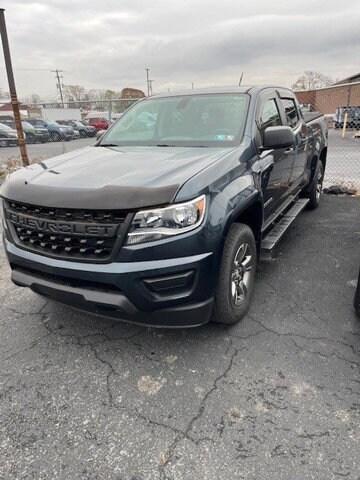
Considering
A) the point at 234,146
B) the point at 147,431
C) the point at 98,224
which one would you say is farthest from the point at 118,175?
the point at 147,431

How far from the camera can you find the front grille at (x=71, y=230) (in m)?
2.17

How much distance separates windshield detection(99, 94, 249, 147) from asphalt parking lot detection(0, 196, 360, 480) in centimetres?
148

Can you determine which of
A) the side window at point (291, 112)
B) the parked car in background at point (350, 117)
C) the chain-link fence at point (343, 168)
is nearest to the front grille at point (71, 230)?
the side window at point (291, 112)

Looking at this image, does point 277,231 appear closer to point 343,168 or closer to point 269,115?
point 269,115

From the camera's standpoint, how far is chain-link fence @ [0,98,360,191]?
→ 9.84m

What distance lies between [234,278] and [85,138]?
27637 mm

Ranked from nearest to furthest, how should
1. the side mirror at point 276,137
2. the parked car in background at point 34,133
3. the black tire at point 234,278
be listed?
the black tire at point 234,278
the side mirror at point 276,137
the parked car in background at point 34,133

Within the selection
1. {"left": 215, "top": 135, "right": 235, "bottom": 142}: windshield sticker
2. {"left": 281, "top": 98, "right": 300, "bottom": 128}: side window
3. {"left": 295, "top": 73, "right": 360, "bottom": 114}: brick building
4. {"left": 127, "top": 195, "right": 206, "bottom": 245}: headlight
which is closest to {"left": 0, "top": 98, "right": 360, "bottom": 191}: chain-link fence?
{"left": 281, "top": 98, "right": 300, "bottom": 128}: side window

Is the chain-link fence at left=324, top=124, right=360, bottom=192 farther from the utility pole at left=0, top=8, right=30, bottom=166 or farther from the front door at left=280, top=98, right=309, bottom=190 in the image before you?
the utility pole at left=0, top=8, right=30, bottom=166

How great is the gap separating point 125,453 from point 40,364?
995 mm

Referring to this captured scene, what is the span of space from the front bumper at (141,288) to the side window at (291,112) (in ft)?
9.26

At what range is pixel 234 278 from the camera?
2756 millimetres

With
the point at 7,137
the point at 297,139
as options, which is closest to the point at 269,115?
the point at 297,139

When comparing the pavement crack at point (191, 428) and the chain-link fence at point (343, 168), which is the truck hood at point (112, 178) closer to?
the pavement crack at point (191, 428)
